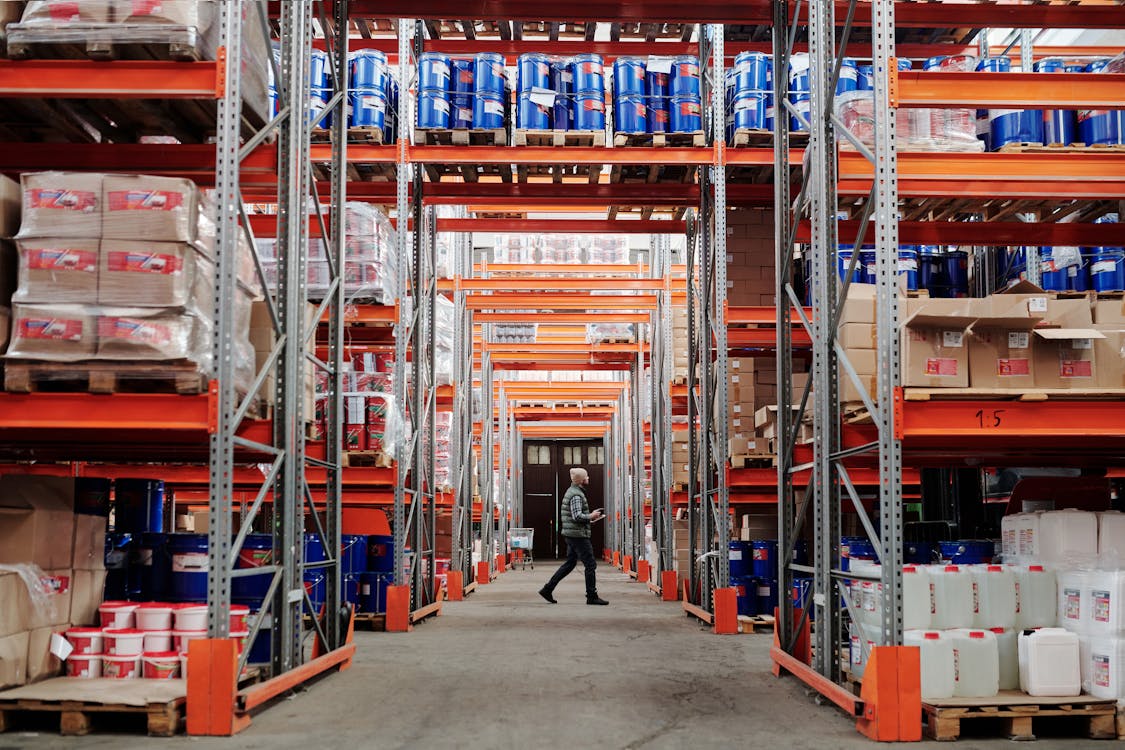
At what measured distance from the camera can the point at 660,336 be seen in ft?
55.9

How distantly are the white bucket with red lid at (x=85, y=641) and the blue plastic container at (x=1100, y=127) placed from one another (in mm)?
7991

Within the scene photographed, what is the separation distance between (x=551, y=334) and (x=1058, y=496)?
16757 millimetres

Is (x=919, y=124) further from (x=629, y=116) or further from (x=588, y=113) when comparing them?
(x=588, y=113)

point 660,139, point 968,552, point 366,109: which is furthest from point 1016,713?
point 366,109

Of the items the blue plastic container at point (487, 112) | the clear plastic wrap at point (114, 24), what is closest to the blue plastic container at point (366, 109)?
the blue plastic container at point (487, 112)

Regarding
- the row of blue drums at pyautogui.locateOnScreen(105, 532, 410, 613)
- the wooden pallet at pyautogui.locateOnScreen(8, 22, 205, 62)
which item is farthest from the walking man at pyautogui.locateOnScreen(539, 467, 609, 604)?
the wooden pallet at pyautogui.locateOnScreen(8, 22, 205, 62)

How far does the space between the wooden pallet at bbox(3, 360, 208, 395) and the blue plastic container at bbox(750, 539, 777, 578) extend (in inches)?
286

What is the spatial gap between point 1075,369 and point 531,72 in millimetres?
6198

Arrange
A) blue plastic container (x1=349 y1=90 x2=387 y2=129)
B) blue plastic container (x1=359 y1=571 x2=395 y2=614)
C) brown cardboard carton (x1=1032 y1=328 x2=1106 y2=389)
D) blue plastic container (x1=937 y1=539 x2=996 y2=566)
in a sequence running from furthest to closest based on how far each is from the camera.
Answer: blue plastic container (x1=359 y1=571 x2=395 y2=614) → blue plastic container (x1=349 y1=90 x2=387 y2=129) → blue plastic container (x1=937 y1=539 x2=996 y2=566) → brown cardboard carton (x1=1032 y1=328 x2=1106 y2=389)

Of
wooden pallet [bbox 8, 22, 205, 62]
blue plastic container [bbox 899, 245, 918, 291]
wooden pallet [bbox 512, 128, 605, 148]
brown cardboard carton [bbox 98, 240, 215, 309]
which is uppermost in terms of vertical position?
wooden pallet [bbox 512, 128, 605, 148]

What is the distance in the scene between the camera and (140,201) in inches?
236

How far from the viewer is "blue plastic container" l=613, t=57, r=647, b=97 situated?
11.1 m

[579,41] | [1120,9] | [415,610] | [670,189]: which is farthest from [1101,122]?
[415,610]

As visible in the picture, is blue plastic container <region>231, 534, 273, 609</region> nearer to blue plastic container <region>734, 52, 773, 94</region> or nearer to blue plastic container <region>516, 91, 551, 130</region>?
blue plastic container <region>516, 91, 551, 130</region>
